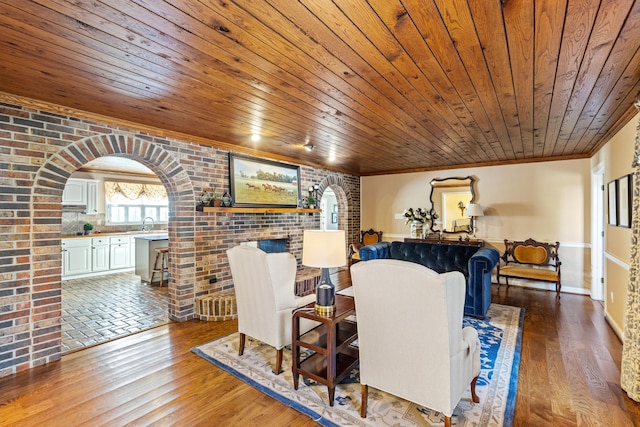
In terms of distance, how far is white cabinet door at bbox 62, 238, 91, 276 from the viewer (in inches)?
235

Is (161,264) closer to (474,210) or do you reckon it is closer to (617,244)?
(474,210)

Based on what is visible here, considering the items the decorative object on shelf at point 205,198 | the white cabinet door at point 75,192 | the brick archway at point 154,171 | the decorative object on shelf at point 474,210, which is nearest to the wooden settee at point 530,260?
the decorative object on shelf at point 474,210

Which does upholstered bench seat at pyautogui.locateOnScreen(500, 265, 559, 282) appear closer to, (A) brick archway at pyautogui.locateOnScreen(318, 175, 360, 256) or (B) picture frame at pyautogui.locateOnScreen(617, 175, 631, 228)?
(B) picture frame at pyautogui.locateOnScreen(617, 175, 631, 228)

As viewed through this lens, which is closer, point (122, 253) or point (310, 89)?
point (310, 89)

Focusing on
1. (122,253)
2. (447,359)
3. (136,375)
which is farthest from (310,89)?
(122,253)

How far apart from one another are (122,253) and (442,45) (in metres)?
7.51

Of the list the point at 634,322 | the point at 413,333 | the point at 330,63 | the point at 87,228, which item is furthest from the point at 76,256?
the point at 634,322

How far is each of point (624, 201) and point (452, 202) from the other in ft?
10.9

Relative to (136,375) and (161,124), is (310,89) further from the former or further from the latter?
(136,375)

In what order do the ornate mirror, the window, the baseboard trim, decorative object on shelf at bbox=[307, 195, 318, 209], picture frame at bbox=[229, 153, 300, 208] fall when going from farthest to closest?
1. the window
2. the ornate mirror
3. decorative object on shelf at bbox=[307, 195, 318, 209]
4. picture frame at bbox=[229, 153, 300, 208]
5. the baseboard trim

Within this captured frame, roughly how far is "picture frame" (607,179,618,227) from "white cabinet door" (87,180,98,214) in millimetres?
9179

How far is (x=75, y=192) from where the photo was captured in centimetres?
659

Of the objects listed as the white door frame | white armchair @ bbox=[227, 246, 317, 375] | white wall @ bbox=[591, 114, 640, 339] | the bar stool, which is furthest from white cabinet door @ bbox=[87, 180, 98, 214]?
the white door frame

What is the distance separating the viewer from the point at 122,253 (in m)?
6.83
